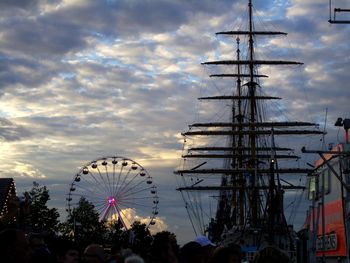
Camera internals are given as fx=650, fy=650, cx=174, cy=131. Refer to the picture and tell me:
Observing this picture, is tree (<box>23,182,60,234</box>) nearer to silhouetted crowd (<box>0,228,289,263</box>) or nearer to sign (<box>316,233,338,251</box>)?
sign (<box>316,233,338,251</box>)

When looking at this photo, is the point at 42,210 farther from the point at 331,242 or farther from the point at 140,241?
the point at 331,242

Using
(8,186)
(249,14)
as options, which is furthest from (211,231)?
(8,186)

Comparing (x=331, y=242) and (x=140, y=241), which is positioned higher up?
(x=140, y=241)

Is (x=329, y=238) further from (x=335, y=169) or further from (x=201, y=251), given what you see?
(x=201, y=251)

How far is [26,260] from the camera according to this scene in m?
5.89

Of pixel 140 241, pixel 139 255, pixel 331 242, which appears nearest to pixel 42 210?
pixel 140 241

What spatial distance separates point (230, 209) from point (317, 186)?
53003mm

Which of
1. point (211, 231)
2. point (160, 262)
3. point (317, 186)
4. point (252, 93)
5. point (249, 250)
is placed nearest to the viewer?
point (160, 262)

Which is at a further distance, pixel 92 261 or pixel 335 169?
pixel 335 169

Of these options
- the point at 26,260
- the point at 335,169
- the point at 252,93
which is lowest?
the point at 26,260

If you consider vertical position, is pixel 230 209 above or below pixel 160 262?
above

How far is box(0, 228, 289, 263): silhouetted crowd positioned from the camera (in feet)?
19.1

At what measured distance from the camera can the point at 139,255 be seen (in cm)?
846

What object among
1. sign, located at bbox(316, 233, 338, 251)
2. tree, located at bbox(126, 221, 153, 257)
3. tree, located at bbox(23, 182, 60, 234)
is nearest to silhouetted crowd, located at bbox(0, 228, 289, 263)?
tree, located at bbox(126, 221, 153, 257)
